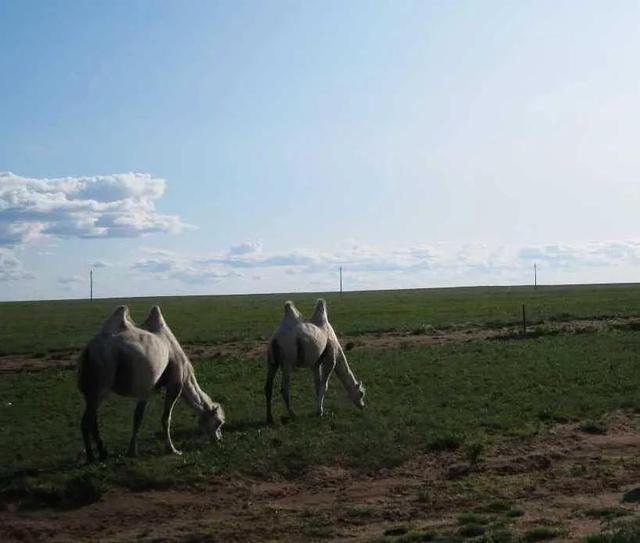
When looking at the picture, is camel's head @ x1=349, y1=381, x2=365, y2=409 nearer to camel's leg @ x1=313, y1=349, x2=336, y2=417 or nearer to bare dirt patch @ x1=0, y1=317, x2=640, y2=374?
camel's leg @ x1=313, y1=349, x2=336, y2=417

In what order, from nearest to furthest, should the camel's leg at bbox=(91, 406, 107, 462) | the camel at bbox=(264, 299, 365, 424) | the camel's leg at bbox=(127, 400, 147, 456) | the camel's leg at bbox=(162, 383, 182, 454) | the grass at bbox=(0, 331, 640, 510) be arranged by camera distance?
the grass at bbox=(0, 331, 640, 510) → the camel's leg at bbox=(91, 406, 107, 462) → the camel's leg at bbox=(127, 400, 147, 456) → the camel's leg at bbox=(162, 383, 182, 454) → the camel at bbox=(264, 299, 365, 424)

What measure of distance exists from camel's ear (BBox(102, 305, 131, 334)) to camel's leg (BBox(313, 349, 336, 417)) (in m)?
5.10

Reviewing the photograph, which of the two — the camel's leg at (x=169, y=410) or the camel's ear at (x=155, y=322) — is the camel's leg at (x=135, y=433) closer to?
the camel's leg at (x=169, y=410)

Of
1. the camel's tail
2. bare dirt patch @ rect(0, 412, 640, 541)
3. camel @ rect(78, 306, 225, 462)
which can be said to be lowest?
bare dirt patch @ rect(0, 412, 640, 541)

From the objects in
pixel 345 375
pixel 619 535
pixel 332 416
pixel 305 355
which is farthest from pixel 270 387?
pixel 619 535

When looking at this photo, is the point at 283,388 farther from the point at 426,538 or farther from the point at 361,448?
the point at 426,538

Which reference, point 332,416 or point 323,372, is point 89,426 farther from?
point 323,372

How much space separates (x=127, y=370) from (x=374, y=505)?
14.0ft

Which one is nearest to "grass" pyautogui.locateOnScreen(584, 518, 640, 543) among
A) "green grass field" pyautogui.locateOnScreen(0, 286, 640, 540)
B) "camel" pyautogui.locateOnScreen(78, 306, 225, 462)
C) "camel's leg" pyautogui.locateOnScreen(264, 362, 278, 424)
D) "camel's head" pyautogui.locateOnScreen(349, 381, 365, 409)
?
"green grass field" pyautogui.locateOnScreen(0, 286, 640, 540)

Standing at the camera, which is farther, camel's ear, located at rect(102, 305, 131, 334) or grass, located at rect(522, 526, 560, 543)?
A: camel's ear, located at rect(102, 305, 131, 334)

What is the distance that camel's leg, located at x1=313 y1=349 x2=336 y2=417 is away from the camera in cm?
1623

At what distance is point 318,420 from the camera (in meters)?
15.3

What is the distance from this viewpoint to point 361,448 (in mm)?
12727

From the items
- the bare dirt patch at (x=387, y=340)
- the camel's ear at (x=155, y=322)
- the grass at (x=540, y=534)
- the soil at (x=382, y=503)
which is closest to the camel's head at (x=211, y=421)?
the camel's ear at (x=155, y=322)
